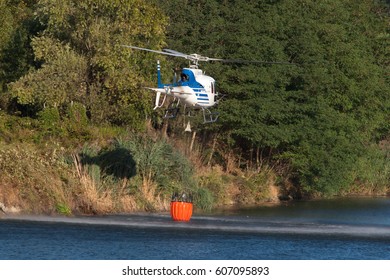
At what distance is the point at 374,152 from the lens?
6981cm

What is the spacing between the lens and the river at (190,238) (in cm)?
3516

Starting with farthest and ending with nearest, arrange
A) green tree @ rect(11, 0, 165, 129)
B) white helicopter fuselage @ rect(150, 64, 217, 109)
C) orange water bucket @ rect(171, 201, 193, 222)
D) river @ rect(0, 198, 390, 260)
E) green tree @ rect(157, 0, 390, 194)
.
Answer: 1. green tree @ rect(157, 0, 390, 194)
2. green tree @ rect(11, 0, 165, 129)
3. orange water bucket @ rect(171, 201, 193, 222)
4. white helicopter fuselage @ rect(150, 64, 217, 109)
5. river @ rect(0, 198, 390, 260)

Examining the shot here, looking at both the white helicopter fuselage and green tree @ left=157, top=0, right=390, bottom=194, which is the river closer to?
the white helicopter fuselage

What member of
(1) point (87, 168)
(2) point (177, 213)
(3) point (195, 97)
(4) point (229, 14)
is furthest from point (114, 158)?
(4) point (229, 14)

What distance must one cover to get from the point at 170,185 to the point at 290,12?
690 inches

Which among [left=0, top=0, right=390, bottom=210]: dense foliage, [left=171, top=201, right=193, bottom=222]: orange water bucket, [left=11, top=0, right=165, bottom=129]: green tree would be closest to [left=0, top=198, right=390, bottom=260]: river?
[left=171, top=201, right=193, bottom=222]: orange water bucket

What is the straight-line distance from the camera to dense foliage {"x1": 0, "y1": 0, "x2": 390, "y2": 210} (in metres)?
51.0

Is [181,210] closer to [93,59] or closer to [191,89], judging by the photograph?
[191,89]

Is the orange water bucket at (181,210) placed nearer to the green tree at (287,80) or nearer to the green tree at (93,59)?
the green tree at (93,59)

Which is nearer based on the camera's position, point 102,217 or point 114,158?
point 102,217

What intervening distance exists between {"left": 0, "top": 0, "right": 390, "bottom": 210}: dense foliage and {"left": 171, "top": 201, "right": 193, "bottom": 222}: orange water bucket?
13.2 feet

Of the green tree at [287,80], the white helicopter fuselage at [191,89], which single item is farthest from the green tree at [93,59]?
the white helicopter fuselage at [191,89]

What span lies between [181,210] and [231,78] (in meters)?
15.8

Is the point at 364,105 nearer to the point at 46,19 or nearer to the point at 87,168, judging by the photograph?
the point at 46,19
